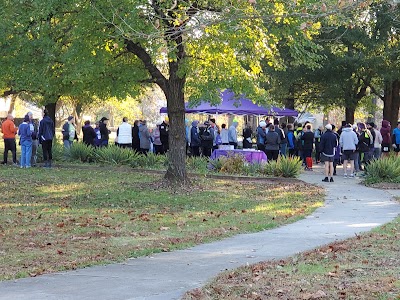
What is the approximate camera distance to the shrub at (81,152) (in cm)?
2788

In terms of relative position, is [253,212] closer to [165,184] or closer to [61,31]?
[165,184]

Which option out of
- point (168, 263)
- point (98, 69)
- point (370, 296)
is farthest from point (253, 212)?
point (370, 296)

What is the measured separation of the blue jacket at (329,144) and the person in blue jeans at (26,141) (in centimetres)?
983

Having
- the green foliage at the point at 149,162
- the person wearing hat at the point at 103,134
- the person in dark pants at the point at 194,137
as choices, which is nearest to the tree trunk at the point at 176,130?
the green foliage at the point at 149,162

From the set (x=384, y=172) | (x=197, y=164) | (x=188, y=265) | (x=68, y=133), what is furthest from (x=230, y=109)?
(x=188, y=265)

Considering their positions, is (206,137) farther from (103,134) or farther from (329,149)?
(329,149)

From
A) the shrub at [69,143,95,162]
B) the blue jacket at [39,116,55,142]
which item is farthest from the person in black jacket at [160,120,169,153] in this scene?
the blue jacket at [39,116,55,142]

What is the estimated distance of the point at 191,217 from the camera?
49.2ft

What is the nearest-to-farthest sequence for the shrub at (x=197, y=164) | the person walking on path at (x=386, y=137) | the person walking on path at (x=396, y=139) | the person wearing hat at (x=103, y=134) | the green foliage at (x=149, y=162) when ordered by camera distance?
1. the shrub at (x=197, y=164)
2. the green foliage at (x=149, y=162)
3. the person walking on path at (x=396, y=139)
4. the person walking on path at (x=386, y=137)
5. the person wearing hat at (x=103, y=134)

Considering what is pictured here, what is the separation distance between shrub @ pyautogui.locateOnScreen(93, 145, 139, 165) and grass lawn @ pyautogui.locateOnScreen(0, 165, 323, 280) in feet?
6.18

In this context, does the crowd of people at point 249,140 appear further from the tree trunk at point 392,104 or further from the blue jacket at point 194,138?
the tree trunk at point 392,104

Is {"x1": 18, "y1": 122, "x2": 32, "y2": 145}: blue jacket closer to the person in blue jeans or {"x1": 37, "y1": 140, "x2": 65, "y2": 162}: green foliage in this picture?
the person in blue jeans

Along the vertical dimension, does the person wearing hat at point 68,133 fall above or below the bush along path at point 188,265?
above

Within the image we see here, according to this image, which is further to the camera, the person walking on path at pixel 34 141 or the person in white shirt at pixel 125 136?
the person in white shirt at pixel 125 136
